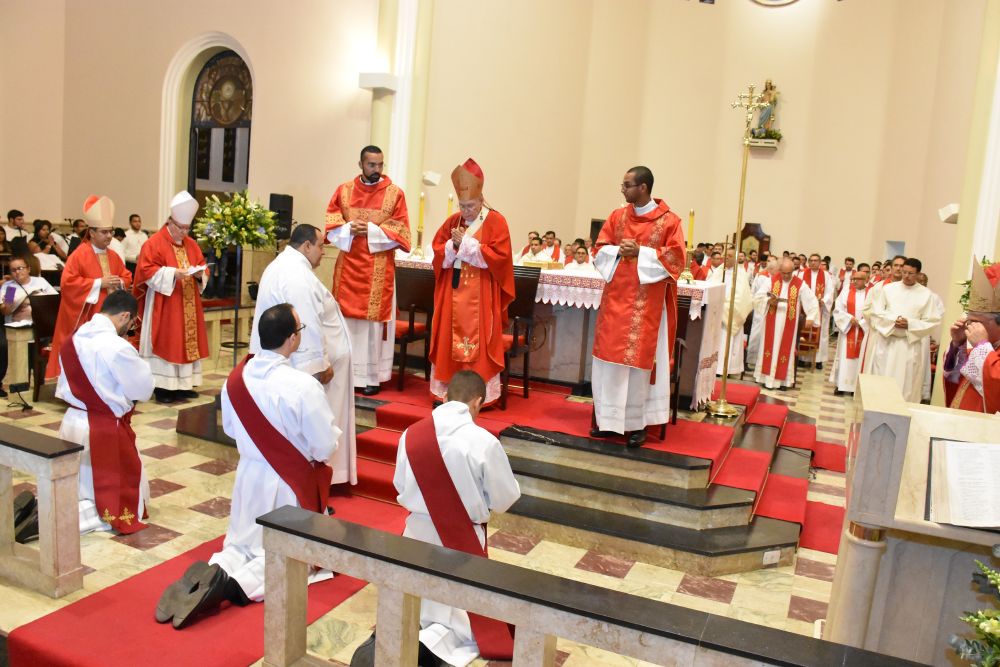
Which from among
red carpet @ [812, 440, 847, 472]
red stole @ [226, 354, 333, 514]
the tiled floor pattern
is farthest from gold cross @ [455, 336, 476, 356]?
red carpet @ [812, 440, 847, 472]

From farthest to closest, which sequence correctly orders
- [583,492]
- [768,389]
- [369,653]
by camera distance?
[768,389] < [583,492] < [369,653]

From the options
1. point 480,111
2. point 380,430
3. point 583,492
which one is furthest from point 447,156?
point 583,492

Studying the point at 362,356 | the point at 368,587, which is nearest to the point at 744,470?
the point at 368,587

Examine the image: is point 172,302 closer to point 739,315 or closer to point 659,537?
point 659,537

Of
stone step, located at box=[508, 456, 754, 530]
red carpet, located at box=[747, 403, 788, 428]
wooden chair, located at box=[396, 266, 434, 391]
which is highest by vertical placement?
wooden chair, located at box=[396, 266, 434, 391]

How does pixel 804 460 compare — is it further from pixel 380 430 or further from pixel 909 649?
pixel 909 649

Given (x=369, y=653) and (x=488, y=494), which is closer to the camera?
(x=369, y=653)

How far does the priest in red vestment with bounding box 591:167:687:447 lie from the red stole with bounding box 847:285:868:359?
6002 millimetres

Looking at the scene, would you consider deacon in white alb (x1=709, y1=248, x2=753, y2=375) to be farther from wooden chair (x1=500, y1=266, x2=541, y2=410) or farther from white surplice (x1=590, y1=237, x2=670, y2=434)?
white surplice (x1=590, y1=237, x2=670, y2=434)

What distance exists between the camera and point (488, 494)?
10.3 feet

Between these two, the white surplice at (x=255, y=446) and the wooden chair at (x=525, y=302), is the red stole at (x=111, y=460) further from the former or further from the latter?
the wooden chair at (x=525, y=302)

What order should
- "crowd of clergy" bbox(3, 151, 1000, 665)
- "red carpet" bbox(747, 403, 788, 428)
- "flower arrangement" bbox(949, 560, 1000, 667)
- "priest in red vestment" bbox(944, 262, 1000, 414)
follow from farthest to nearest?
"red carpet" bbox(747, 403, 788, 428) → "priest in red vestment" bbox(944, 262, 1000, 414) → "crowd of clergy" bbox(3, 151, 1000, 665) → "flower arrangement" bbox(949, 560, 1000, 667)

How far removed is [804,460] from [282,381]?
4727 mm

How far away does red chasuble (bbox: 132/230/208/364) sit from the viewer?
7.06m
